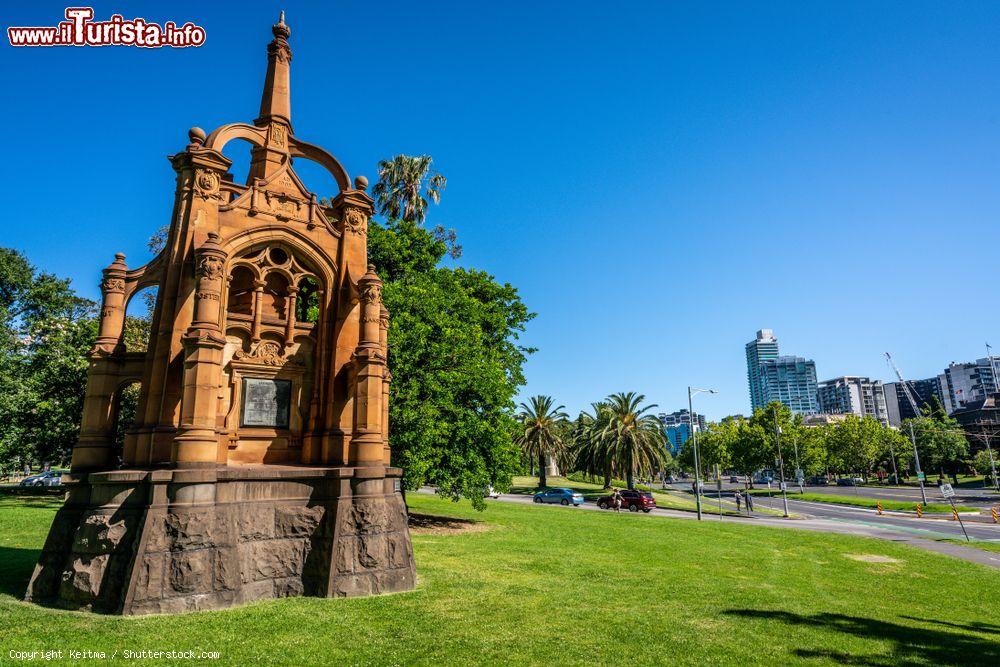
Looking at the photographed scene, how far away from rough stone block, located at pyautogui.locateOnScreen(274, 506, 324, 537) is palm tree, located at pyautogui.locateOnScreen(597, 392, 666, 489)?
42204 millimetres

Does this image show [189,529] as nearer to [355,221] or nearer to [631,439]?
[355,221]

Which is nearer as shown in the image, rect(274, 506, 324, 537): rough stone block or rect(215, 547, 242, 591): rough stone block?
rect(215, 547, 242, 591): rough stone block

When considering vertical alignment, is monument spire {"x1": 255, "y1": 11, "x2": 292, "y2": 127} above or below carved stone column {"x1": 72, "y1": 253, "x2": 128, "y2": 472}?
above

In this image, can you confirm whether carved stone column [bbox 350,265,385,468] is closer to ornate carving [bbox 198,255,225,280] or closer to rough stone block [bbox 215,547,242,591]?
rough stone block [bbox 215,547,242,591]

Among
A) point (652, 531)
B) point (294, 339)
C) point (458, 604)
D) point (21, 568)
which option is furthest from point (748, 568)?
point (21, 568)

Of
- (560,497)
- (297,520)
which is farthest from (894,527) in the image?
(297,520)

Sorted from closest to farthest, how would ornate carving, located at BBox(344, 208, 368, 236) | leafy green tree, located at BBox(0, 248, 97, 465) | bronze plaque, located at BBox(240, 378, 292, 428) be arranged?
bronze plaque, located at BBox(240, 378, 292, 428)
ornate carving, located at BBox(344, 208, 368, 236)
leafy green tree, located at BBox(0, 248, 97, 465)

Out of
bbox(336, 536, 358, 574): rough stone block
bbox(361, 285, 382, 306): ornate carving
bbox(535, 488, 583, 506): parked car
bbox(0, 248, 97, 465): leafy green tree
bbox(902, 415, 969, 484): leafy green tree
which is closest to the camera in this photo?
bbox(336, 536, 358, 574): rough stone block

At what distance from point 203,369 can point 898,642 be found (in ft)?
43.7

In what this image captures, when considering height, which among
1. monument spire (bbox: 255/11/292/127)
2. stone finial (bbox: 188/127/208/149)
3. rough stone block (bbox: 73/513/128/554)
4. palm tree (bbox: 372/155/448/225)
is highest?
palm tree (bbox: 372/155/448/225)

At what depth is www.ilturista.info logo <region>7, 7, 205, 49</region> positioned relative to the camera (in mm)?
12961

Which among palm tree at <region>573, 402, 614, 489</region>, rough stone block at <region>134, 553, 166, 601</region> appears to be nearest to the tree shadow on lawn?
rough stone block at <region>134, 553, 166, 601</region>

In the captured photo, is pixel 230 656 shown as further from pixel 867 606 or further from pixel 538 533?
pixel 538 533

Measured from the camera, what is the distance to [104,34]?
519 inches
